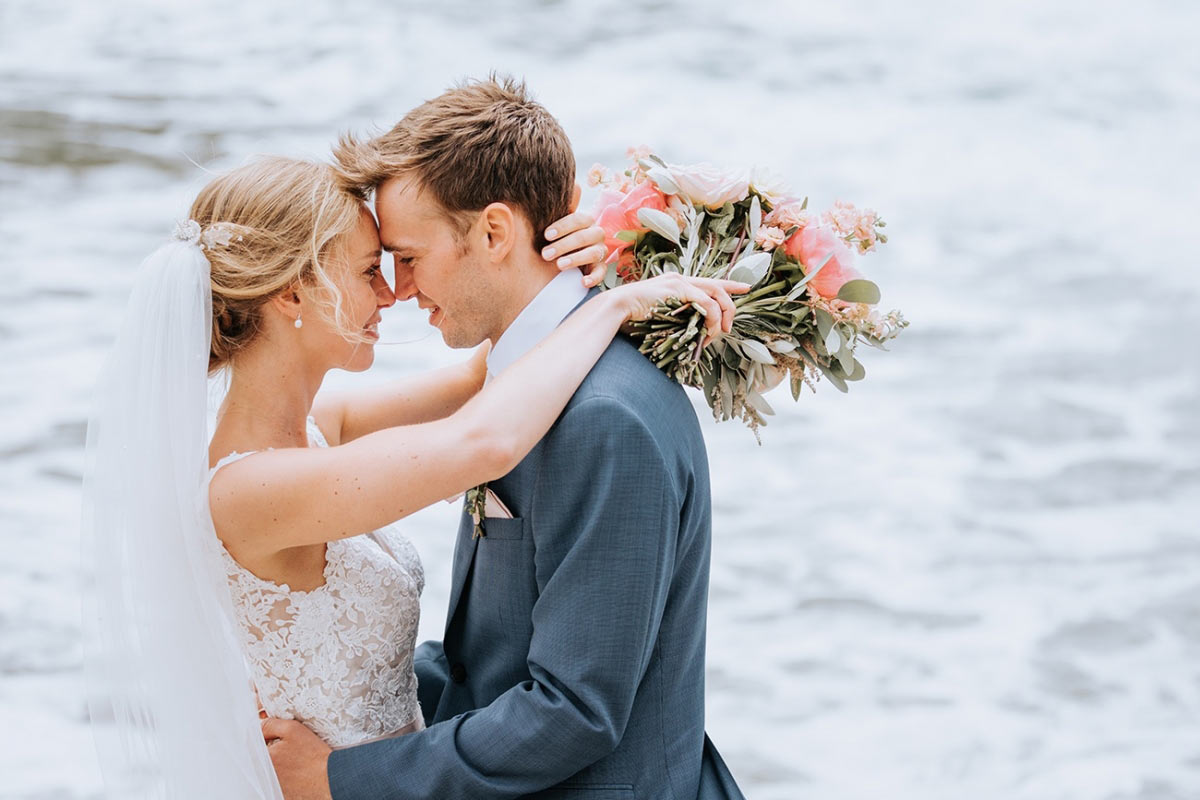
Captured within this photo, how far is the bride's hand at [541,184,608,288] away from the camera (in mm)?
2471

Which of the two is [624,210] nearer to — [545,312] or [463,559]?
[545,312]

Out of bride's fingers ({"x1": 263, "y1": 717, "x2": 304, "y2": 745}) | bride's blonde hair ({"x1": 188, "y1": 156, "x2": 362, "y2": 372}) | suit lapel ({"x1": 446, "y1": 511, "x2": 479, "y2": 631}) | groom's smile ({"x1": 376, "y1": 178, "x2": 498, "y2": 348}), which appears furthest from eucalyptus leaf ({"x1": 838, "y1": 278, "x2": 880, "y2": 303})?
bride's fingers ({"x1": 263, "y1": 717, "x2": 304, "y2": 745})

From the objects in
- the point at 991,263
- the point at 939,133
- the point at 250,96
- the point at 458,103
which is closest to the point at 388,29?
the point at 250,96

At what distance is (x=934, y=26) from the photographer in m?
15.5

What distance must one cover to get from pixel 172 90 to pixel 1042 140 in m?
9.00

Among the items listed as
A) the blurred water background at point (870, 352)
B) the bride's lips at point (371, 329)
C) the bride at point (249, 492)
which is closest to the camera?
the bride at point (249, 492)

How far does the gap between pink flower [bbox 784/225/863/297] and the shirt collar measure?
43 centimetres

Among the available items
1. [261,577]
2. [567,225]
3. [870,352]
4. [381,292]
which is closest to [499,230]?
[567,225]

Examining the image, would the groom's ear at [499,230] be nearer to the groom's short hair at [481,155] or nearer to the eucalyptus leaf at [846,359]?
the groom's short hair at [481,155]

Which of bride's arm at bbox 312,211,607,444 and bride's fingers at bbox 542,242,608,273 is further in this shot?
bride's arm at bbox 312,211,607,444

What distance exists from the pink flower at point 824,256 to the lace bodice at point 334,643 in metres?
1.07

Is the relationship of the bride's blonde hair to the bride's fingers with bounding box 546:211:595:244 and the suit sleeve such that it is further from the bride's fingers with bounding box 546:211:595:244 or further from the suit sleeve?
the suit sleeve

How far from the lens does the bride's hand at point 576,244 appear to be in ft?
8.11

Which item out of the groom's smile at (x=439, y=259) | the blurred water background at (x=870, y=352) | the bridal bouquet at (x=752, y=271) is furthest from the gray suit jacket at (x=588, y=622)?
the blurred water background at (x=870, y=352)
